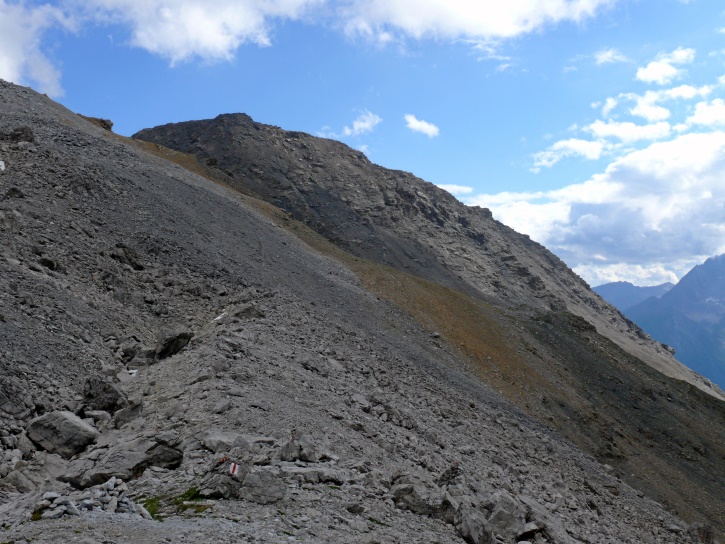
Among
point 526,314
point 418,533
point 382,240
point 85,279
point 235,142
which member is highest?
point 235,142

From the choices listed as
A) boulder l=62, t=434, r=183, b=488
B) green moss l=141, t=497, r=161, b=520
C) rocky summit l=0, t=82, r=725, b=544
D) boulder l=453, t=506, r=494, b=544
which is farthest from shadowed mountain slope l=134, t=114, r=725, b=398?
green moss l=141, t=497, r=161, b=520

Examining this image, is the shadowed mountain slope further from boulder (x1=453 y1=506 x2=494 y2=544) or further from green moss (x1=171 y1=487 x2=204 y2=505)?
green moss (x1=171 y1=487 x2=204 y2=505)

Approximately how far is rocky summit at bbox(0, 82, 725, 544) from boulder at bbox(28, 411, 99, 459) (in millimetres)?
47

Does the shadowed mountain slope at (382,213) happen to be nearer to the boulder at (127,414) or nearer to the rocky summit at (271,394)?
the rocky summit at (271,394)

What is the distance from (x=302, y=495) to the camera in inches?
506

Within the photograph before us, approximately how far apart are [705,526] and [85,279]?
1016 inches

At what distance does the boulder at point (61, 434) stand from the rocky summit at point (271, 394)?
0.15 ft

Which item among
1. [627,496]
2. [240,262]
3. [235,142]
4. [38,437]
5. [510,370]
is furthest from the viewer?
[235,142]

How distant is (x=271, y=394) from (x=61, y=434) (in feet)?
18.2

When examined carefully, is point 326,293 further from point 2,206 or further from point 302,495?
point 302,495

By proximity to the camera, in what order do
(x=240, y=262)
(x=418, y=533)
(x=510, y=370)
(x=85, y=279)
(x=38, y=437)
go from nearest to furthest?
(x=418, y=533) → (x=38, y=437) → (x=85, y=279) → (x=240, y=262) → (x=510, y=370)

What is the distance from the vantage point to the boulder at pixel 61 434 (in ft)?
50.5

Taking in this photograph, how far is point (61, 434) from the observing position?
51.0ft

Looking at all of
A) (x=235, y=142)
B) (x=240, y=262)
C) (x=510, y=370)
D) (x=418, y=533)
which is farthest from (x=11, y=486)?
(x=235, y=142)
